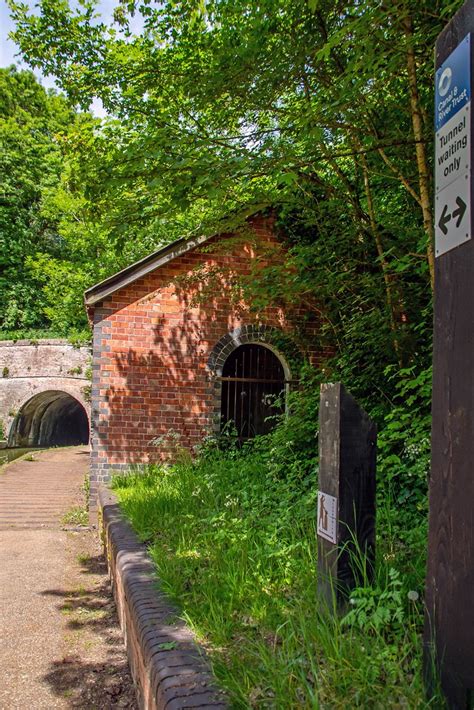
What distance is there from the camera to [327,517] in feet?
8.46

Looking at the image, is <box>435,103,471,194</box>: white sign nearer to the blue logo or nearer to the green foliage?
the blue logo

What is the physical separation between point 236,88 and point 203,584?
15.6 feet

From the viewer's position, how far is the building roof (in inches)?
352

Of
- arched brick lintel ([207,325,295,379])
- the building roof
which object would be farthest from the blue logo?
arched brick lintel ([207,325,295,379])

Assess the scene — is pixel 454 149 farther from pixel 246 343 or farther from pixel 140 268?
pixel 246 343

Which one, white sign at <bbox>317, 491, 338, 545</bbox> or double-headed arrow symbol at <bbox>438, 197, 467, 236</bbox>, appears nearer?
double-headed arrow symbol at <bbox>438, 197, 467, 236</bbox>

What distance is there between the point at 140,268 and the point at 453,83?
7595 millimetres

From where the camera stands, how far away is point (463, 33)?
5.99 feet

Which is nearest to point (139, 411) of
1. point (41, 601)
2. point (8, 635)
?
point (41, 601)

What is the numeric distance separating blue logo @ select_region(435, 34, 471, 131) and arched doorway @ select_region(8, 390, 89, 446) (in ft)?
76.9

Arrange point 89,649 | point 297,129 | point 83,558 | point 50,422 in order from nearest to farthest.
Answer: point 89,649 → point 297,129 → point 83,558 → point 50,422

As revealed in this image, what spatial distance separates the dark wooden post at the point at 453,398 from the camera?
173 cm

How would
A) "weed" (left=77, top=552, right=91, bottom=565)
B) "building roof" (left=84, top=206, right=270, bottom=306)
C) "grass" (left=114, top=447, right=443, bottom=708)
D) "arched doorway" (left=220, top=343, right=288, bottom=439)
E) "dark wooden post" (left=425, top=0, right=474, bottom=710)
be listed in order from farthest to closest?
"arched doorway" (left=220, top=343, right=288, bottom=439) → "building roof" (left=84, top=206, right=270, bottom=306) → "weed" (left=77, top=552, right=91, bottom=565) → "grass" (left=114, top=447, right=443, bottom=708) → "dark wooden post" (left=425, top=0, right=474, bottom=710)

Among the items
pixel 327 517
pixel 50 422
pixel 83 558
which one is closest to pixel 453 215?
pixel 327 517
